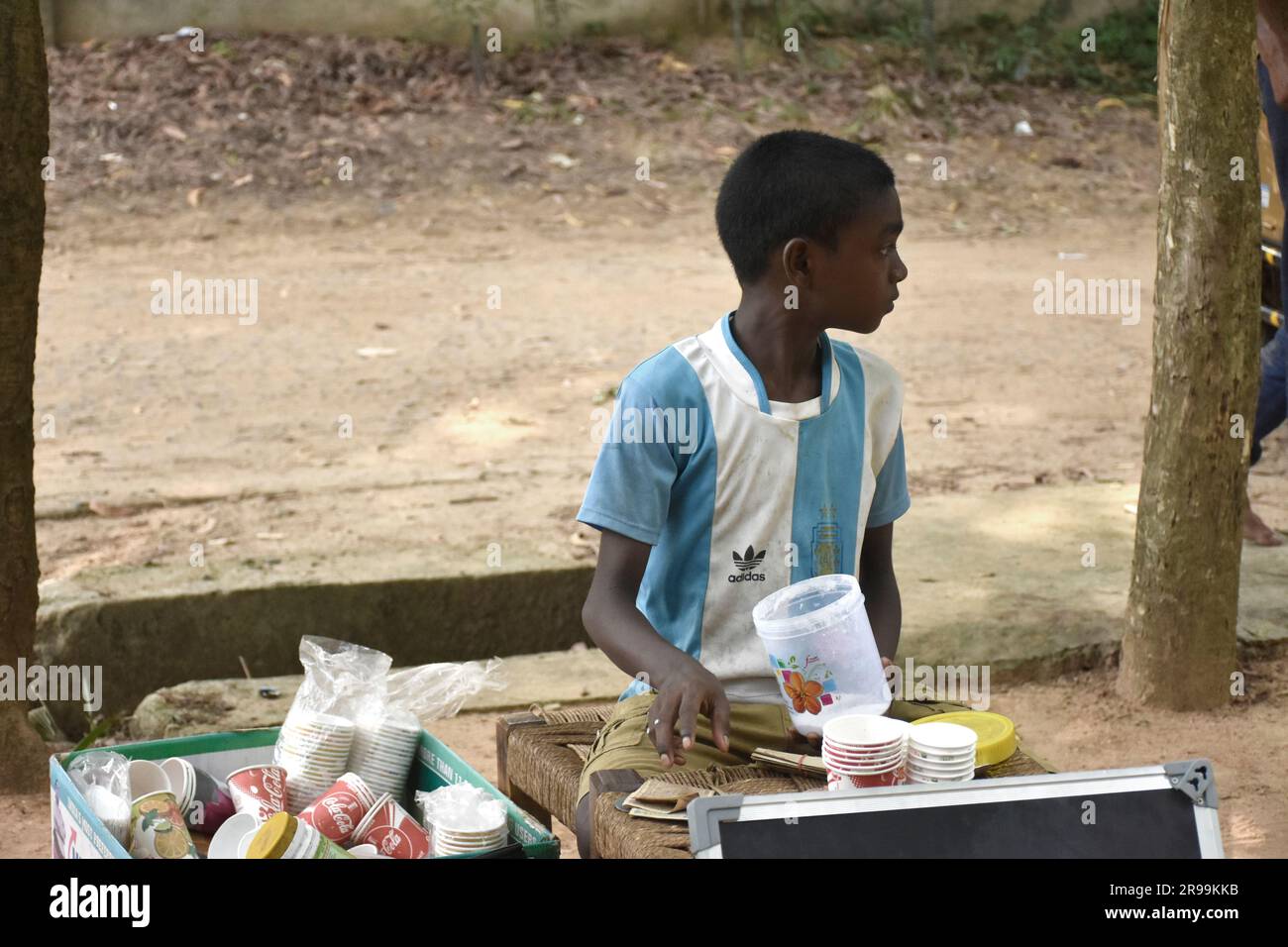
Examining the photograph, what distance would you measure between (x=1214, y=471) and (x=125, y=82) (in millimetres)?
9786

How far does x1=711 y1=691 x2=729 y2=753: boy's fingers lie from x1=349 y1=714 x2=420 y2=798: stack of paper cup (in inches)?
27.2

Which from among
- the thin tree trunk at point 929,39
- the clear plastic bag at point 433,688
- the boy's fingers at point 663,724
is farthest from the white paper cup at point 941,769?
the thin tree trunk at point 929,39

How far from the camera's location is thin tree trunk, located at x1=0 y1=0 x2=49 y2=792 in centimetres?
319

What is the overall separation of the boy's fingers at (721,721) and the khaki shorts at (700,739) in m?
0.11

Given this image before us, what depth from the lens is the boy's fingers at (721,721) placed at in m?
2.14

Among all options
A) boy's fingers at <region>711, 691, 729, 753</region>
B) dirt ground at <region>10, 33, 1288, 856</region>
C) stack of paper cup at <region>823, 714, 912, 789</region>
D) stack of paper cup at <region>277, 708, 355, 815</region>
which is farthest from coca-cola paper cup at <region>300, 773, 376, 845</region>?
dirt ground at <region>10, 33, 1288, 856</region>

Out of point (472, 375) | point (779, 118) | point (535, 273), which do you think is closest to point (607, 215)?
point (535, 273)

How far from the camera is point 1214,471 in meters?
3.62

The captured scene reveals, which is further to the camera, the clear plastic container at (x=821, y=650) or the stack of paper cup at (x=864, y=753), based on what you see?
the clear plastic container at (x=821, y=650)

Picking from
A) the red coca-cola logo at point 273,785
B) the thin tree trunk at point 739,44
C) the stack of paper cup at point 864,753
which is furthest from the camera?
the thin tree trunk at point 739,44

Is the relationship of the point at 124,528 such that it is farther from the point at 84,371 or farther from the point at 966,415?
the point at 966,415

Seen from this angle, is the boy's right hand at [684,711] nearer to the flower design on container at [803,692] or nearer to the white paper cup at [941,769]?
the flower design on container at [803,692]

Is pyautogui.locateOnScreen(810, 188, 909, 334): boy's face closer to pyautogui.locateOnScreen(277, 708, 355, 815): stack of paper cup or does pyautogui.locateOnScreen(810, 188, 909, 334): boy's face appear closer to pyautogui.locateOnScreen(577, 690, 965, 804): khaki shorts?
pyautogui.locateOnScreen(577, 690, 965, 804): khaki shorts

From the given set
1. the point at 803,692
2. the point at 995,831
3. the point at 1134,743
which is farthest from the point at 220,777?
the point at 1134,743
